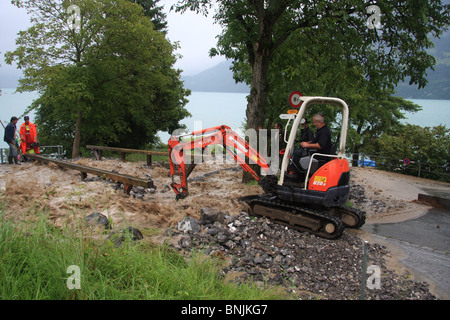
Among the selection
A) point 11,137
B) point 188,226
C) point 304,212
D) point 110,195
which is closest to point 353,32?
point 304,212

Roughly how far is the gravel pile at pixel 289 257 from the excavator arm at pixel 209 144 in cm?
164

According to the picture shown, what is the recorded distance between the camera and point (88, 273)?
3627mm

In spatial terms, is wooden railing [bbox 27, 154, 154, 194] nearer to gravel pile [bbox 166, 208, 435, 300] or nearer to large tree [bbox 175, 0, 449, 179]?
gravel pile [bbox 166, 208, 435, 300]

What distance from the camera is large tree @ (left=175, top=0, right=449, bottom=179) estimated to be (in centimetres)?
992

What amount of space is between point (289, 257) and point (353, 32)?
25.9 ft

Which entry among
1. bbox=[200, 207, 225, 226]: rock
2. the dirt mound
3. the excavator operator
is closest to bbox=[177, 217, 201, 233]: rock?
bbox=[200, 207, 225, 226]: rock

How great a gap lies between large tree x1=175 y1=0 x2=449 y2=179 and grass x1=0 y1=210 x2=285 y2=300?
8145 millimetres

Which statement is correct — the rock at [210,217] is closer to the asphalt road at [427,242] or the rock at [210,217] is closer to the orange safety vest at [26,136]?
the asphalt road at [427,242]

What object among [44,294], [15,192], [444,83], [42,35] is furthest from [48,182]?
[444,83]

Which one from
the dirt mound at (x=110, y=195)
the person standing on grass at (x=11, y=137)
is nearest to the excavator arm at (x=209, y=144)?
the dirt mound at (x=110, y=195)

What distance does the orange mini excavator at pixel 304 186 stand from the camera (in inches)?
262

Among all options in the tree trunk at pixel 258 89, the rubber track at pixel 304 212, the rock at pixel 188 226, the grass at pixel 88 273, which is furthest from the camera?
the tree trunk at pixel 258 89

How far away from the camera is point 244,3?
11336 millimetres

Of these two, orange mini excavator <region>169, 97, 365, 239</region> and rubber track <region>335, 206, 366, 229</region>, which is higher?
orange mini excavator <region>169, 97, 365, 239</region>
